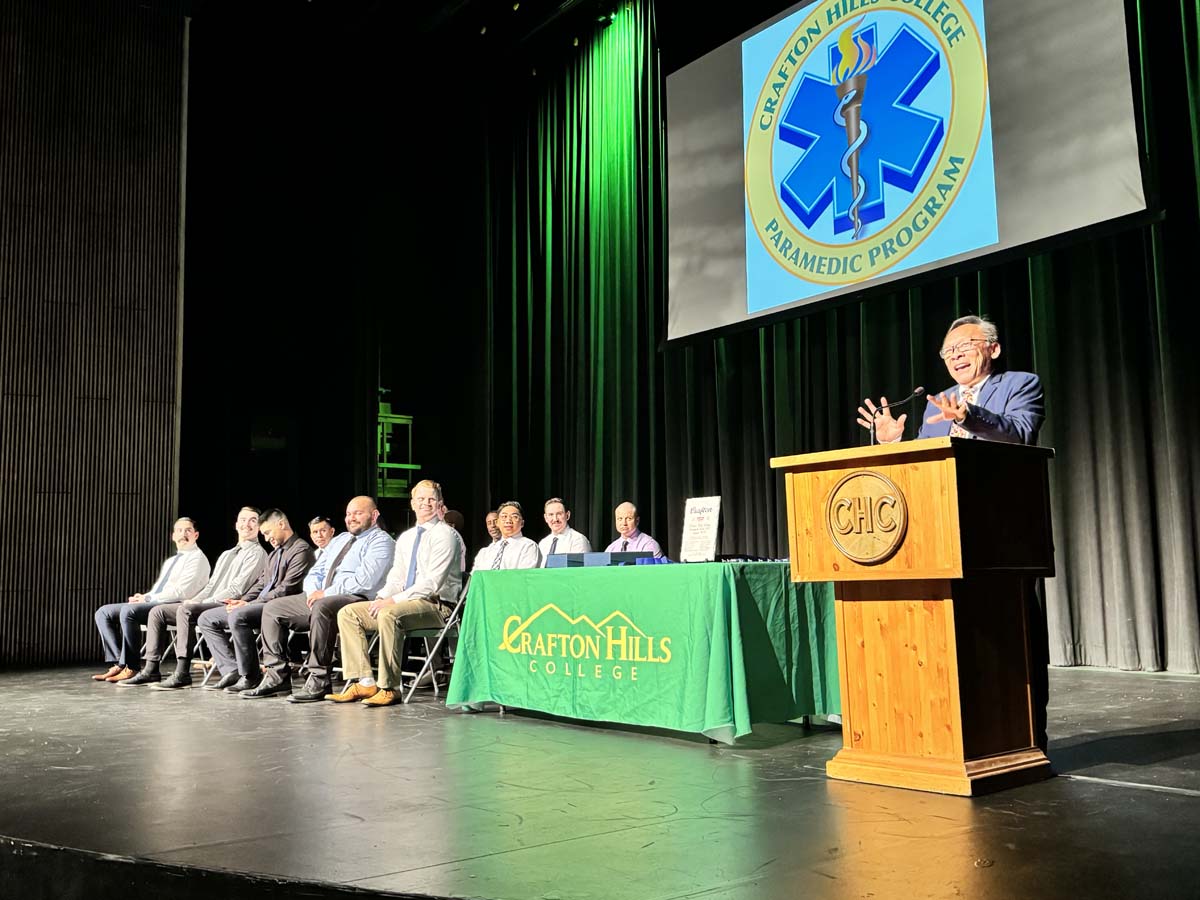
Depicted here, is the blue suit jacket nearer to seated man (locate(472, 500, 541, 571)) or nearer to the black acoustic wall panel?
seated man (locate(472, 500, 541, 571))

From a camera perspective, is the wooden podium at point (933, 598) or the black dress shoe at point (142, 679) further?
the black dress shoe at point (142, 679)

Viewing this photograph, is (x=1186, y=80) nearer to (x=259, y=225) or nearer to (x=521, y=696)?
(x=521, y=696)

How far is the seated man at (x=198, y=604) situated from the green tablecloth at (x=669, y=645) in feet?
8.58

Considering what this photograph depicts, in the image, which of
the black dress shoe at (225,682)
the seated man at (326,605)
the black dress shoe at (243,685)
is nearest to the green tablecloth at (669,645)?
the seated man at (326,605)

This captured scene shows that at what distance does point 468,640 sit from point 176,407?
5650 mm

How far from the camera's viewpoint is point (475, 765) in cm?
343

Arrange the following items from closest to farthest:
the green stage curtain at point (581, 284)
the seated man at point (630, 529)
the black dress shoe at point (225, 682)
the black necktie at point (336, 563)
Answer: the black necktie at point (336, 563) → the black dress shoe at point (225, 682) → the seated man at point (630, 529) → the green stage curtain at point (581, 284)

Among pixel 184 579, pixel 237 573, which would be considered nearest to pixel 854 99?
pixel 237 573

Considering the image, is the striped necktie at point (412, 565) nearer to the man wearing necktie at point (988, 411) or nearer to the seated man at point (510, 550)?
the seated man at point (510, 550)

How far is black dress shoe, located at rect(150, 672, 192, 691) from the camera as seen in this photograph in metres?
6.23

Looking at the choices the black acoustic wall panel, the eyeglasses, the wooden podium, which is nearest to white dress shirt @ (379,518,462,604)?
the wooden podium

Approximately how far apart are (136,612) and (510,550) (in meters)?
2.99

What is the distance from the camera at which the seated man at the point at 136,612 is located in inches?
275

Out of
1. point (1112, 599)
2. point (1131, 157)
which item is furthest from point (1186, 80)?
point (1112, 599)
